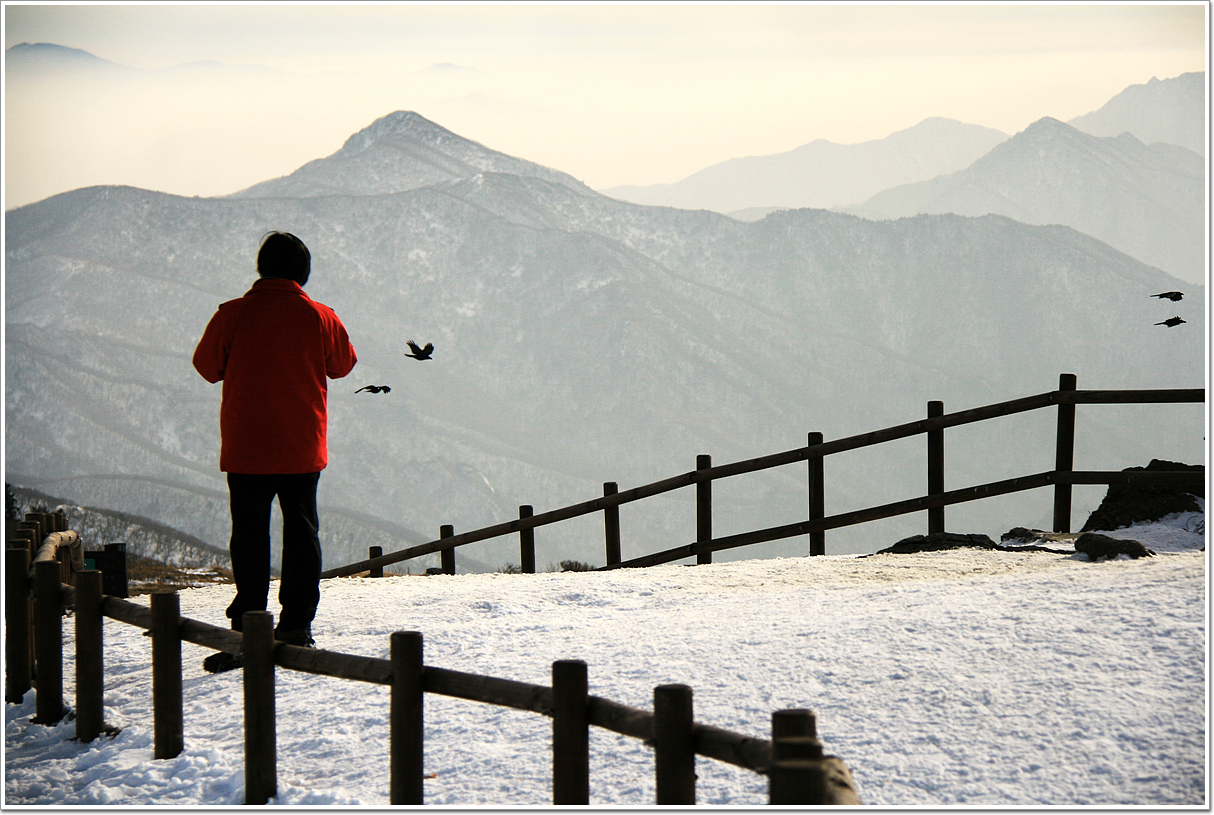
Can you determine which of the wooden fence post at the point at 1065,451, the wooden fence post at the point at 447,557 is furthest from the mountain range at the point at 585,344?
the wooden fence post at the point at 1065,451

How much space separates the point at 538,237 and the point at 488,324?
1806cm

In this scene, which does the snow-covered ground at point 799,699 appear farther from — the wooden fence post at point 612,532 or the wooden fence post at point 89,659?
the wooden fence post at point 612,532

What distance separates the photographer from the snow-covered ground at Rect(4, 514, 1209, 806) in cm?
350

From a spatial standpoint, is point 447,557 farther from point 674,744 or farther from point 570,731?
point 674,744

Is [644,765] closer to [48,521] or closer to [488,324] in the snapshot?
[48,521]

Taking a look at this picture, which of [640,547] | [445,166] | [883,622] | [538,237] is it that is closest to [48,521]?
[883,622]

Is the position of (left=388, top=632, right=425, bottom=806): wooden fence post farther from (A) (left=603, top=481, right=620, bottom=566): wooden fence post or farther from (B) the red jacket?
(A) (left=603, top=481, right=620, bottom=566): wooden fence post

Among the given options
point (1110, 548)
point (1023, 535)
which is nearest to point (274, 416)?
point (1110, 548)

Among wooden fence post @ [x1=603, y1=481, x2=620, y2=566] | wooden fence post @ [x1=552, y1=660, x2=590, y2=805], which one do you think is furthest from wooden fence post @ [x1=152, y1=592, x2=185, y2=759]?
wooden fence post @ [x1=603, y1=481, x2=620, y2=566]

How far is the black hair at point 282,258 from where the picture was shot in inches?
195

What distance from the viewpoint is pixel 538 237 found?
141 m

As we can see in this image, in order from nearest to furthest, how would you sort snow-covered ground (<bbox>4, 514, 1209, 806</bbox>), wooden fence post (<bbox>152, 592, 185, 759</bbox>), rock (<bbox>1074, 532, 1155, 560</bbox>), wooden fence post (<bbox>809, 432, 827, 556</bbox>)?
snow-covered ground (<bbox>4, 514, 1209, 806</bbox>) → wooden fence post (<bbox>152, 592, 185, 759</bbox>) → rock (<bbox>1074, 532, 1155, 560</bbox>) → wooden fence post (<bbox>809, 432, 827, 556</bbox>)

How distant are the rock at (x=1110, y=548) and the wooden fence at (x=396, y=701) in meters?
4.44

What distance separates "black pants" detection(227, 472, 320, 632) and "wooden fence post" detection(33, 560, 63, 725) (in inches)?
34.2
